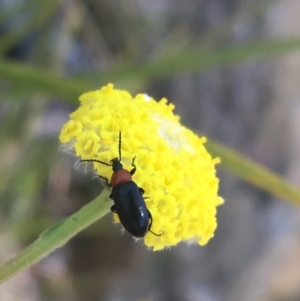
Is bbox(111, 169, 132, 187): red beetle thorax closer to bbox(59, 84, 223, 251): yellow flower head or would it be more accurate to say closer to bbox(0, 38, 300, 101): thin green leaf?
bbox(59, 84, 223, 251): yellow flower head

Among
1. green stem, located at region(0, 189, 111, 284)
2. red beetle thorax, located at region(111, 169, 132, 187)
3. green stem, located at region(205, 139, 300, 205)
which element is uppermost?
green stem, located at region(205, 139, 300, 205)

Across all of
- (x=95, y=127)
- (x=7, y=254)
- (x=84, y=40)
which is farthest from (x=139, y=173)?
(x=84, y=40)

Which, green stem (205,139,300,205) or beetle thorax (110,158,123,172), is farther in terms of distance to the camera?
green stem (205,139,300,205)

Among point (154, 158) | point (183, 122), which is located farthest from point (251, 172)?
point (183, 122)

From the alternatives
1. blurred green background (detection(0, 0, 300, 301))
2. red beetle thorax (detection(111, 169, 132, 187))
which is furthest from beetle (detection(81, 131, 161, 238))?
blurred green background (detection(0, 0, 300, 301))

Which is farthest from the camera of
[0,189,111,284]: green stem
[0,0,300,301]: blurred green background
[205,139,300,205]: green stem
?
[0,0,300,301]: blurred green background

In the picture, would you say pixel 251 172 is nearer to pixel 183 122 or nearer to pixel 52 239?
pixel 52 239

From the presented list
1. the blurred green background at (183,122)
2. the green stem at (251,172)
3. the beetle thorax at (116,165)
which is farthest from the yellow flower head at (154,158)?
the blurred green background at (183,122)

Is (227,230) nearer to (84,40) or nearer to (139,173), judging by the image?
(84,40)

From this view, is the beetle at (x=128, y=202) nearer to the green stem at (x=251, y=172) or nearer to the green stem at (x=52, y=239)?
the green stem at (x=52, y=239)
